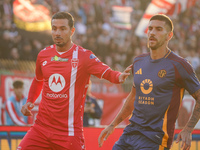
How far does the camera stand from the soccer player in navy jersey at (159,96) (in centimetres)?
448

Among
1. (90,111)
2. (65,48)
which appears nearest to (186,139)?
(65,48)

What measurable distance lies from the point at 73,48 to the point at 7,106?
5004 mm

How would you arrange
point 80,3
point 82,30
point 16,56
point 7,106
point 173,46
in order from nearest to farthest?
point 7,106
point 16,56
point 82,30
point 80,3
point 173,46

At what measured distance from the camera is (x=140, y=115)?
15.1 ft

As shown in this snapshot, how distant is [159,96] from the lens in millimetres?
4516

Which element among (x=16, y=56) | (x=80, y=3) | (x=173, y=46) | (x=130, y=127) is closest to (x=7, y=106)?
(x=16, y=56)

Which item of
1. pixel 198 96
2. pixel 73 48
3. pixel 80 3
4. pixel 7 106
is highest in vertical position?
pixel 80 3

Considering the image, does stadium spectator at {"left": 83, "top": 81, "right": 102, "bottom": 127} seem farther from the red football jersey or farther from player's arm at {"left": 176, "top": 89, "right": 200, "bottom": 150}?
player's arm at {"left": 176, "top": 89, "right": 200, "bottom": 150}

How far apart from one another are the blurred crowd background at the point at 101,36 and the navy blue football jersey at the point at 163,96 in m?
9.36

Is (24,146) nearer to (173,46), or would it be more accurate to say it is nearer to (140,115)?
(140,115)

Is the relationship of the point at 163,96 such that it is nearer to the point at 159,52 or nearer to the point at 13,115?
the point at 159,52

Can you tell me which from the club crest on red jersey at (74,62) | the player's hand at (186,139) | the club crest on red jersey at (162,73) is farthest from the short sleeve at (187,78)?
the club crest on red jersey at (74,62)

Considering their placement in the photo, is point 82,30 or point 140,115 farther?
point 82,30

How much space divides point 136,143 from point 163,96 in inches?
24.3
